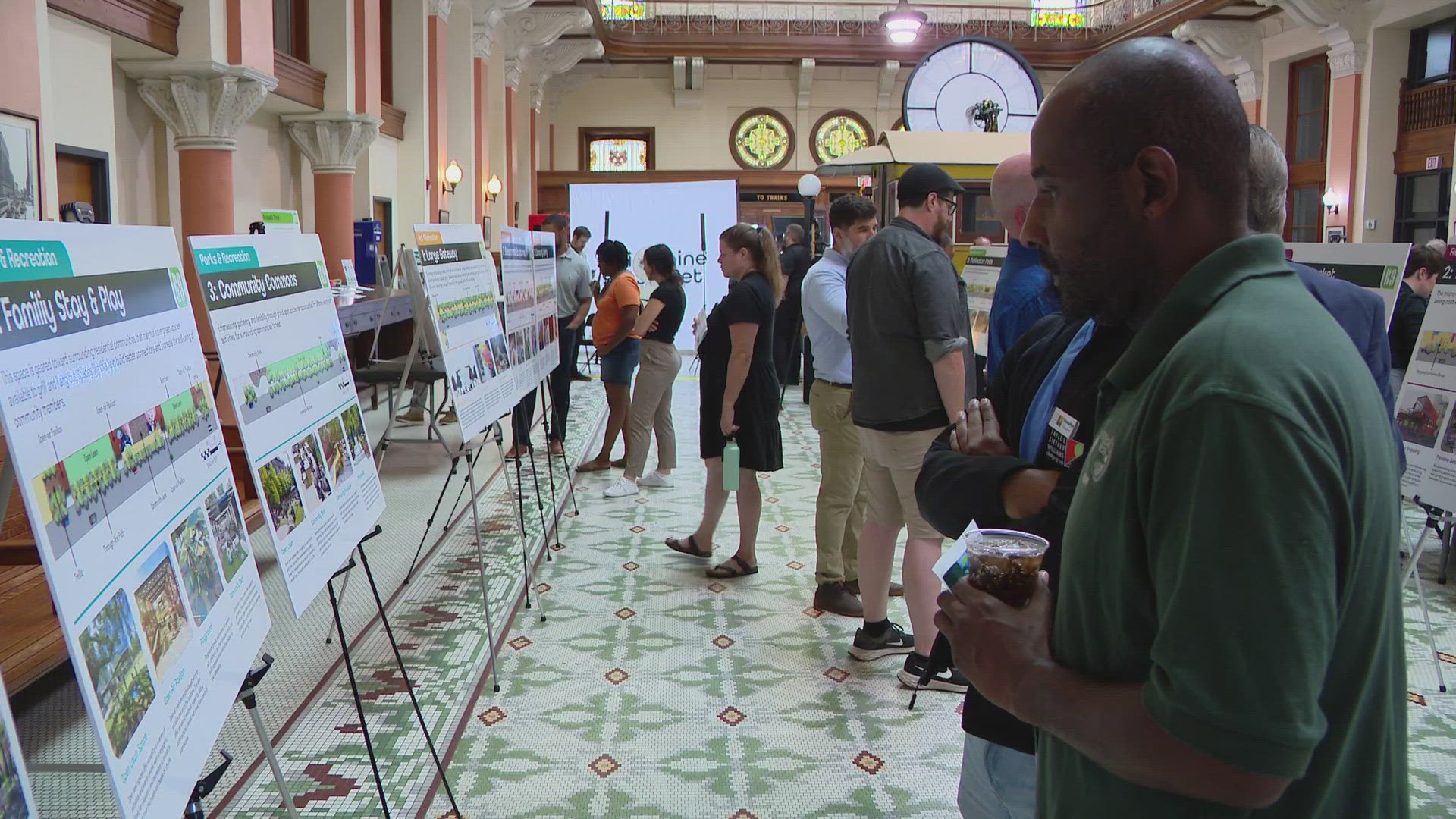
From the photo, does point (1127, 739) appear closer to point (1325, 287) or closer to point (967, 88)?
point (1325, 287)

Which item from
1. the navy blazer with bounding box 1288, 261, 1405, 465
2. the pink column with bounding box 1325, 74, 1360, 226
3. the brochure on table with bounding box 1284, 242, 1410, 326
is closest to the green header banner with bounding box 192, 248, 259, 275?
the navy blazer with bounding box 1288, 261, 1405, 465

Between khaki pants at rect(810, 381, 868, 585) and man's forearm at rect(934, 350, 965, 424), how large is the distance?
849 mm

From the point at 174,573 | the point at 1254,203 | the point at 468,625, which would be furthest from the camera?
the point at 468,625

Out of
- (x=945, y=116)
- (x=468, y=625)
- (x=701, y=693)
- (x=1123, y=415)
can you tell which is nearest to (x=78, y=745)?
(x=468, y=625)

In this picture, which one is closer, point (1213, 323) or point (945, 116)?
point (1213, 323)

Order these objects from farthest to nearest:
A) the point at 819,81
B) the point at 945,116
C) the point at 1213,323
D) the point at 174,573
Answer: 1. the point at 819,81
2. the point at 945,116
3. the point at 174,573
4. the point at 1213,323

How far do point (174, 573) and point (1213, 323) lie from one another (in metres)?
1.44

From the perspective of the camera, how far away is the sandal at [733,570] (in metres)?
5.35

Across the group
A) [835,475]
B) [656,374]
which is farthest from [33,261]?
[656,374]

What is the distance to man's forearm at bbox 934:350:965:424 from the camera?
3.60m

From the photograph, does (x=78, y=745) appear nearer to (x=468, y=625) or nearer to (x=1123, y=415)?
(x=468, y=625)

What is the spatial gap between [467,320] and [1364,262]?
12.8 ft

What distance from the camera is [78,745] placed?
11.2 ft

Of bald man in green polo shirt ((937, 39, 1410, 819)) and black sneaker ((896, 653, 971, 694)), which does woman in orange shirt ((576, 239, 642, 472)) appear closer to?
black sneaker ((896, 653, 971, 694))
